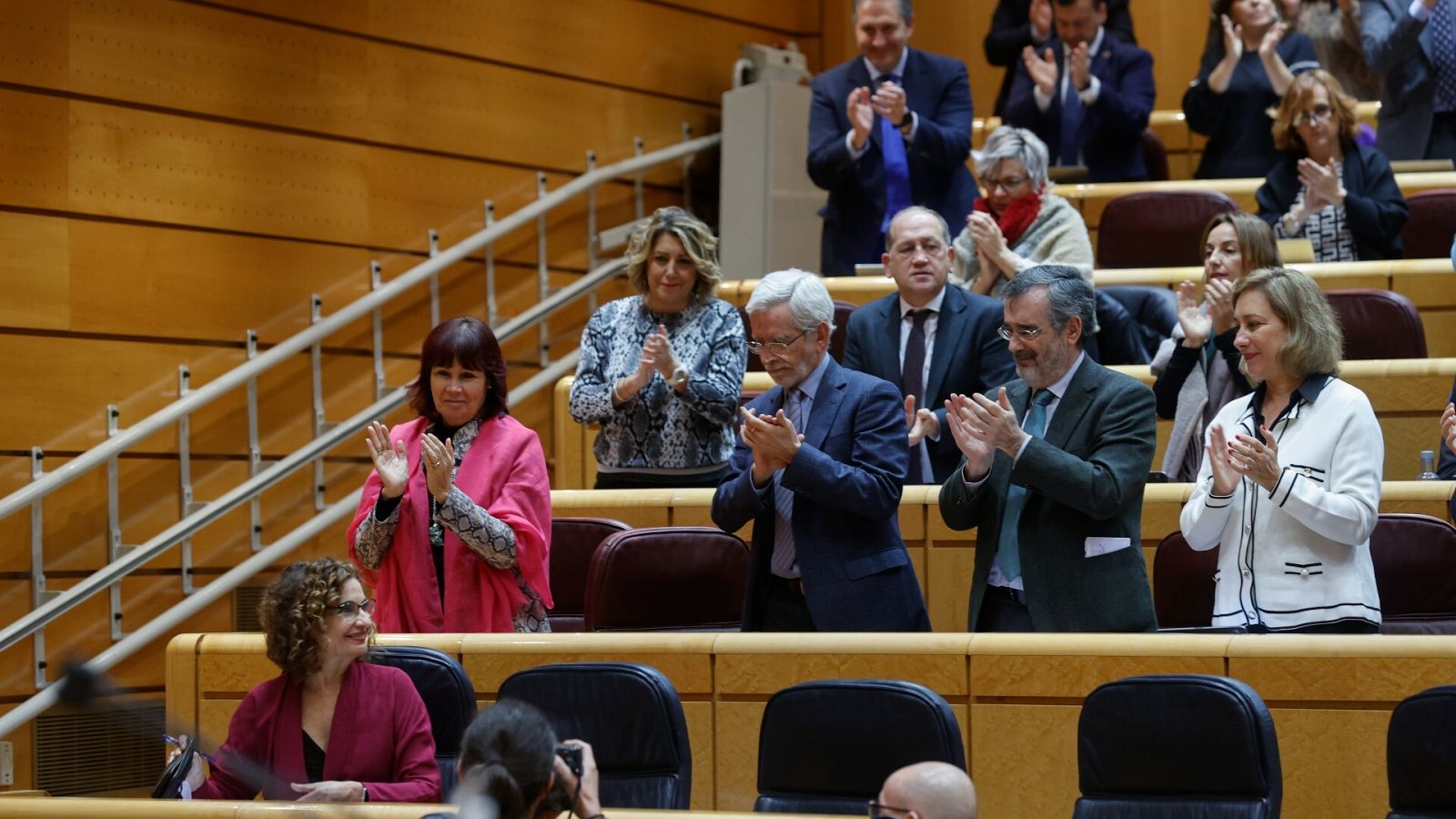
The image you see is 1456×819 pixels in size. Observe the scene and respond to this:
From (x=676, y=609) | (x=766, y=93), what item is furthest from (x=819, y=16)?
(x=676, y=609)

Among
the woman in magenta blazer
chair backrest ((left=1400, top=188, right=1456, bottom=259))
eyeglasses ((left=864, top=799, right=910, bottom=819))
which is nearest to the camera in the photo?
eyeglasses ((left=864, top=799, right=910, bottom=819))

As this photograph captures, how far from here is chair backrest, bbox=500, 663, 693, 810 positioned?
9.57 feet

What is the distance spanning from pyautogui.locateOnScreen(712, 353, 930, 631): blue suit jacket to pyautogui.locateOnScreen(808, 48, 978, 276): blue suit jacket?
2.20 metres

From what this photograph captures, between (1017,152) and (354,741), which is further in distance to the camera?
(1017,152)

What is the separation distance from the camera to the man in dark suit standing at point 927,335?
411cm

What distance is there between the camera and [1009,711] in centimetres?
301

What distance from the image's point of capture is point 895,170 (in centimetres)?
547

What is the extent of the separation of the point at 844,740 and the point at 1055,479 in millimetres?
524

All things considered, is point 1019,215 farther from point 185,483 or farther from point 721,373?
point 185,483

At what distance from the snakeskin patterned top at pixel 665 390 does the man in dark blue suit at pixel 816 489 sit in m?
0.78

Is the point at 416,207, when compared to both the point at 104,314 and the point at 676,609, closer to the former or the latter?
the point at 104,314

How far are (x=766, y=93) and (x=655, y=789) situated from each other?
14.0ft

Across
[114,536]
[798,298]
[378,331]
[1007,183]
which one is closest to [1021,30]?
[1007,183]

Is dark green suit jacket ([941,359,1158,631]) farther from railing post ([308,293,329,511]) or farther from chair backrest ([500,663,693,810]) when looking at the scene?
railing post ([308,293,329,511])
